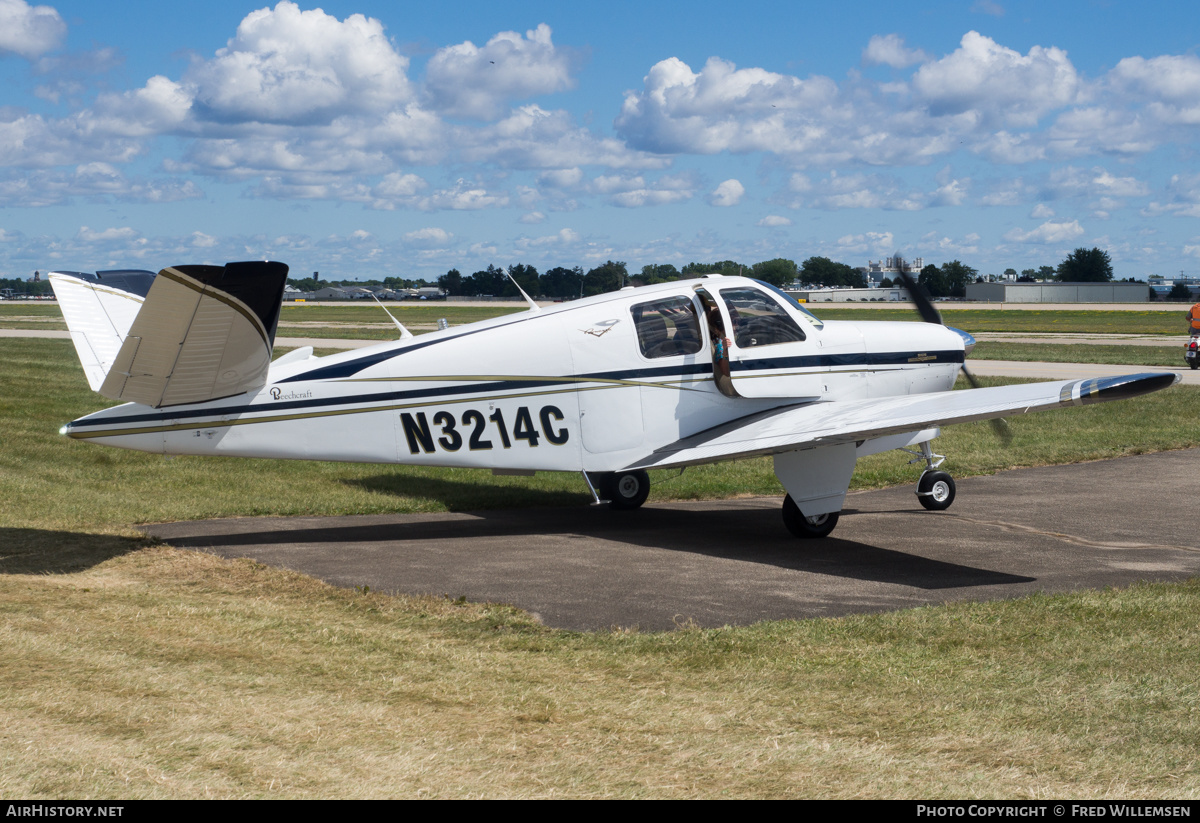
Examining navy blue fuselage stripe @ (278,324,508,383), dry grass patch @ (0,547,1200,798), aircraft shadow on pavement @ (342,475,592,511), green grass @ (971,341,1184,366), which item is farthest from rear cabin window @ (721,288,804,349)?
green grass @ (971,341,1184,366)

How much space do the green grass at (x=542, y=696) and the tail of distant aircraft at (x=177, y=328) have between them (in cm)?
167

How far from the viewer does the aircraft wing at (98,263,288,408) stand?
343 inches

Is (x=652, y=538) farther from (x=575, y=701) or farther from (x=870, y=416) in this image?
(x=575, y=701)

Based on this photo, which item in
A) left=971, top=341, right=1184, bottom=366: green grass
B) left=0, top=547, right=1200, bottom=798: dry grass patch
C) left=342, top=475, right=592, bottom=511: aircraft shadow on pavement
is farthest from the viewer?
left=971, top=341, right=1184, bottom=366: green grass

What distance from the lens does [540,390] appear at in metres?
11.1

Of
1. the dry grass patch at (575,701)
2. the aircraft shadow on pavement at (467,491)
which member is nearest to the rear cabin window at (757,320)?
the aircraft shadow on pavement at (467,491)

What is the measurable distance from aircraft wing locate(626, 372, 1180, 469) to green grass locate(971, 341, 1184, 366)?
2471cm

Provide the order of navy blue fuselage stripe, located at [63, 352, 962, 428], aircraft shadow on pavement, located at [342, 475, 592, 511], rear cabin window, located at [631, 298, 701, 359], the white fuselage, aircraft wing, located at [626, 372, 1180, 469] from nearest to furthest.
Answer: aircraft wing, located at [626, 372, 1180, 469] < navy blue fuselage stripe, located at [63, 352, 962, 428] < the white fuselage < rear cabin window, located at [631, 298, 701, 359] < aircraft shadow on pavement, located at [342, 475, 592, 511]

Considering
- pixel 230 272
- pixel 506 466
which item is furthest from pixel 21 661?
pixel 506 466

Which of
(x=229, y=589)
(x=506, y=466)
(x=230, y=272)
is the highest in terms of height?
(x=230, y=272)

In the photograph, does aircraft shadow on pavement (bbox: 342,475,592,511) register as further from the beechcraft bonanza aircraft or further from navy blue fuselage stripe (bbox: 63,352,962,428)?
navy blue fuselage stripe (bbox: 63,352,962,428)
